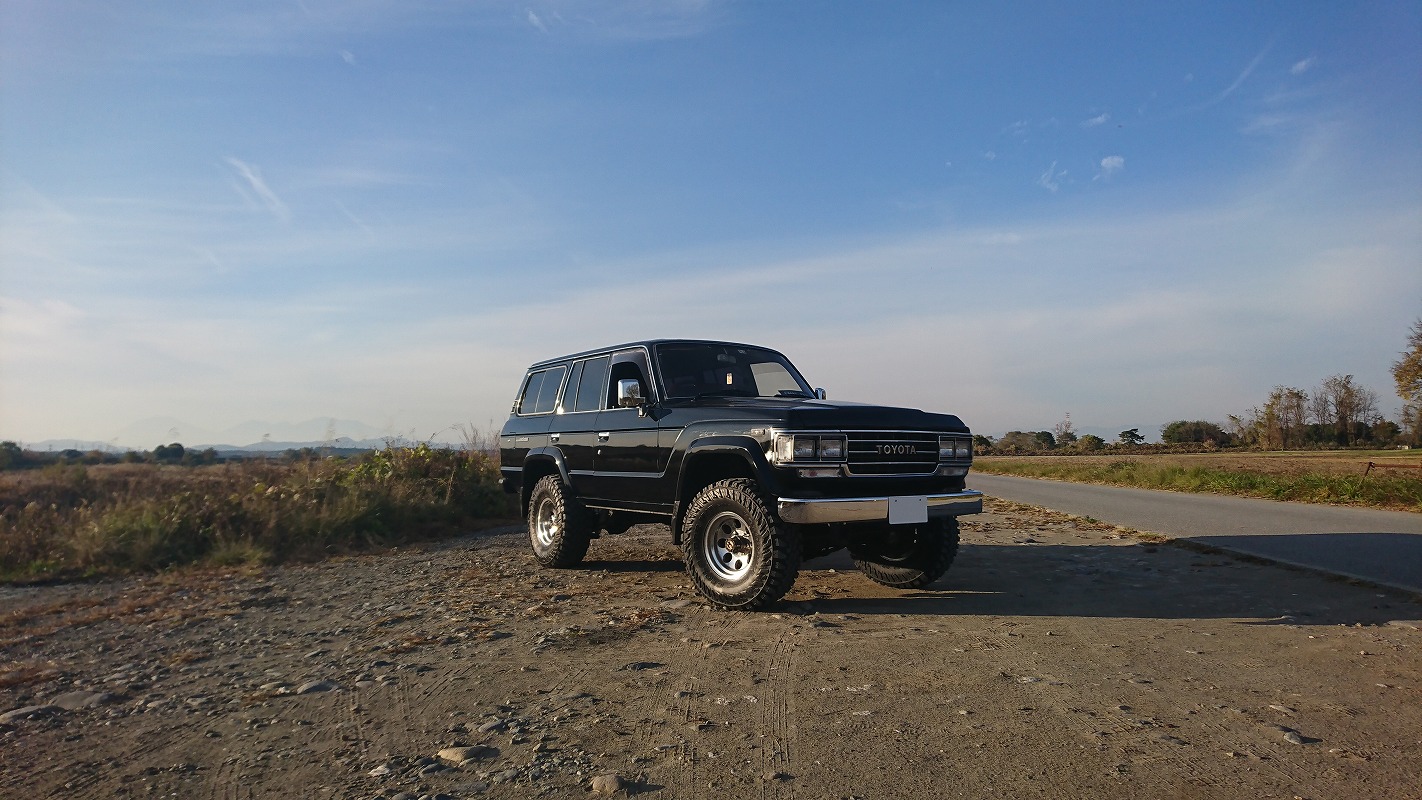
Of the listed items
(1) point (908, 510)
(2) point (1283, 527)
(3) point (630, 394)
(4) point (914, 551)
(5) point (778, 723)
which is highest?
(3) point (630, 394)

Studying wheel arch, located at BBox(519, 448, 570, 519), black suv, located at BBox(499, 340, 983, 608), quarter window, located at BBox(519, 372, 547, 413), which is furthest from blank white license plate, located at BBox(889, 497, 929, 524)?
quarter window, located at BBox(519, 372, 547, 413)

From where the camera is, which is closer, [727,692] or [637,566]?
[727,692]

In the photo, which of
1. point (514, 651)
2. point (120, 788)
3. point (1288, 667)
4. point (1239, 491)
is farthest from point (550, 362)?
point (1239, 491)

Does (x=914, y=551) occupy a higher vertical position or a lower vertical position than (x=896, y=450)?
lower

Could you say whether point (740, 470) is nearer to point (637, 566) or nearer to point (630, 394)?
point (630, 394)

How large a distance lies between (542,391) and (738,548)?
404 centimetres

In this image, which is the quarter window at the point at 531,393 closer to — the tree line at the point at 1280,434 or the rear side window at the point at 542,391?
the rear side window at the point at 542,391

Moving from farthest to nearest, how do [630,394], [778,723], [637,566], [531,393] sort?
[531,393], [637,566], [630,394], [778,723]

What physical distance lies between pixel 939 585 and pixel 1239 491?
13.2m

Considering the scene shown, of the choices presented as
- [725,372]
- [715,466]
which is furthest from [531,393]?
[715,466]

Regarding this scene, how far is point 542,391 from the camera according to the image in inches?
368

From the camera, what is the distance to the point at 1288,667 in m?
4.44

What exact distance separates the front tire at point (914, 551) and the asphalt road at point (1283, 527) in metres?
3.39

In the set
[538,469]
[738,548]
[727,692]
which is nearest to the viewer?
[727,692]
